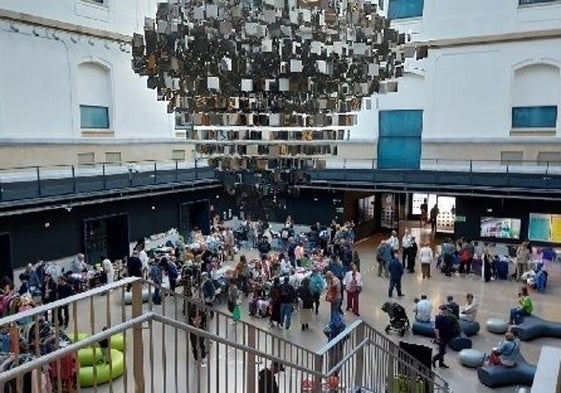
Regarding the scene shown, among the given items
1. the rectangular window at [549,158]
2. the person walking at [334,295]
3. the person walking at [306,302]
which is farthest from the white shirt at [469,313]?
the rectangular window at [549,158]

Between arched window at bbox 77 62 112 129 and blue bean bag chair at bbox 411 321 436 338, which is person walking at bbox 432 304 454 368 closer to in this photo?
blue bean bag chair at bbox 411 321 436 338

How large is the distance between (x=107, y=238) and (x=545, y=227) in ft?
53.1

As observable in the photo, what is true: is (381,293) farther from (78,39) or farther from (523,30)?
(78,39)

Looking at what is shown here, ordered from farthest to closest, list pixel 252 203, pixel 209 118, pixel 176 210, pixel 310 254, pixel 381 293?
pixel 176 210, pixel 310 254, pixel 381 293, pixel 252 203, pixel 209 118

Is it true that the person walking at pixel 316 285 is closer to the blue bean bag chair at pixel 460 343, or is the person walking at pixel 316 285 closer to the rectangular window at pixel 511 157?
the blue bean bag chair at pixel 460 343

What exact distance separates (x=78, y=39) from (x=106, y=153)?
4.24m

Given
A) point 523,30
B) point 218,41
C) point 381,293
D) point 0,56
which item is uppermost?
point 523,30

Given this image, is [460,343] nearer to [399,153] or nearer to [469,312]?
[469,312]

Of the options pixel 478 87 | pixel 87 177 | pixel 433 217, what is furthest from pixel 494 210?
pixel 87 177

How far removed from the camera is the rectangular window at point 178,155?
2331cm

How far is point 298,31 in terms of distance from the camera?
12.6 feet

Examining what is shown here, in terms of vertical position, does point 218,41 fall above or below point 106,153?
above

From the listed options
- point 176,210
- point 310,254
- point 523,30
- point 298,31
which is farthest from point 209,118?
point 523,30

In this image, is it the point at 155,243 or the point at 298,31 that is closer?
the point at 298,31
